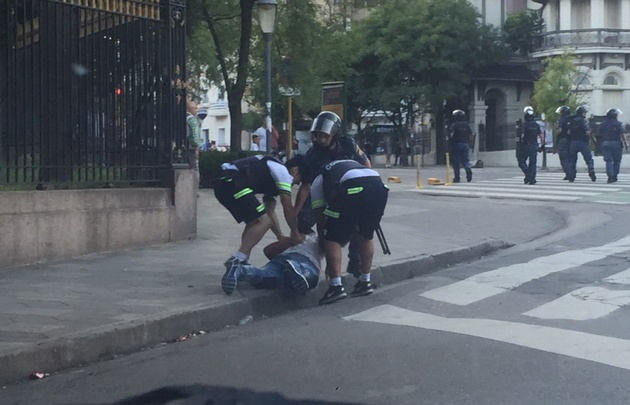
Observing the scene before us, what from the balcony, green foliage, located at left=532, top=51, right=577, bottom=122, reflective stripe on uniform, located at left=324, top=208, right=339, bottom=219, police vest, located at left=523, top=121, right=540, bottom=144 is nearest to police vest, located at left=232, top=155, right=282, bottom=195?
reflective stripe on uniform, located at left=324, top=208, right=339, bottom=219

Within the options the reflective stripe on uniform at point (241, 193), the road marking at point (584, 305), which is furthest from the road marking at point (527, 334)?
the reflective stripe on uniform at point (241, 193)

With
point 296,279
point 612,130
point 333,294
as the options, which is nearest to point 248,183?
point 296,279

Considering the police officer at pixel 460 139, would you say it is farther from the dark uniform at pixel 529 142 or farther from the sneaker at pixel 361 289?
the sneaker at pixel 361 289

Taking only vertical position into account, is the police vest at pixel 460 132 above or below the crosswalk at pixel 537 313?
above

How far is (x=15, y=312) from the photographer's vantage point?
24.8 ft

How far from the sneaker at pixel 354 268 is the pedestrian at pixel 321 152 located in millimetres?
596

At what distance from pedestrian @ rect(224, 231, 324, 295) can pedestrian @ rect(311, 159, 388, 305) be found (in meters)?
0.19

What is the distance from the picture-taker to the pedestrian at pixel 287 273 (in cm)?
850

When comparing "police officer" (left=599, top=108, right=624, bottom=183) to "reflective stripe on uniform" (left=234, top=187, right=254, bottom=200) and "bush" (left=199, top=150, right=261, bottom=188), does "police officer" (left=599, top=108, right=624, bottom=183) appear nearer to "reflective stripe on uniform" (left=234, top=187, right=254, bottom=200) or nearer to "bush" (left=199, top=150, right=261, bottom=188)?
"bush" (left=199, top=150, right=261, bottom=188)

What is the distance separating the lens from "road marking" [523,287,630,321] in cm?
760

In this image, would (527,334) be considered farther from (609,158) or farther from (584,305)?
(609,158)

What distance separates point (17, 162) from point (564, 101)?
3248 centimetres

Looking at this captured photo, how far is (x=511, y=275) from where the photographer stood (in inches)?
384

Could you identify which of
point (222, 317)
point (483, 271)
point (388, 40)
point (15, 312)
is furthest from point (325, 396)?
point (388, 40)
